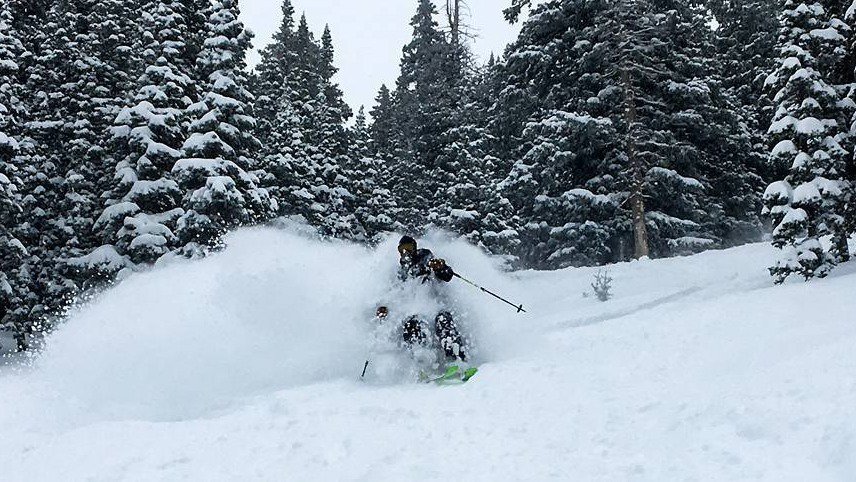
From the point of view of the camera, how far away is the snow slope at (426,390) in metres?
5.29

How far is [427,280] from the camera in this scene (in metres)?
10.4

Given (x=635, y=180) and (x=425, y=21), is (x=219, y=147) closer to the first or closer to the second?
(x=635, y=180)

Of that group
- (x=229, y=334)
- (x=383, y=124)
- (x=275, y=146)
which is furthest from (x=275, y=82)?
(x=229, y=334)

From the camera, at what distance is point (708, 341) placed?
8.84 meters

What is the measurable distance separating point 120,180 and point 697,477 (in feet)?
74.0

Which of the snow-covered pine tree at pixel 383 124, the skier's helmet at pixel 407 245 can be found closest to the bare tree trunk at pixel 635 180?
the skier's helmet at pixel 407 245

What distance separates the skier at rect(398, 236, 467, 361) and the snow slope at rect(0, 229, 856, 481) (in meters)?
0.48

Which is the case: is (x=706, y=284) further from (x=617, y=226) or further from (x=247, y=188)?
(x=247, y=188)

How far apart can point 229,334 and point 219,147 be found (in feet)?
37.5

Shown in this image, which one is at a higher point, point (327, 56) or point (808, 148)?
point (327, 56)

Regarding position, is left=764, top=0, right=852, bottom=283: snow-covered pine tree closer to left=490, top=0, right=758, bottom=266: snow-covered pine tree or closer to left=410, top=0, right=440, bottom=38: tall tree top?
left=490, top=0, right=758, bottom=266: snow-covered pine tree

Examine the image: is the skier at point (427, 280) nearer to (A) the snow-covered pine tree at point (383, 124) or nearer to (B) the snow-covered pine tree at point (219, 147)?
(B) the snow-covered pine tree at point (219, 147)

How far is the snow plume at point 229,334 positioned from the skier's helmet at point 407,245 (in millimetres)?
584

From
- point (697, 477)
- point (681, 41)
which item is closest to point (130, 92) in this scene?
point (681, 41)
